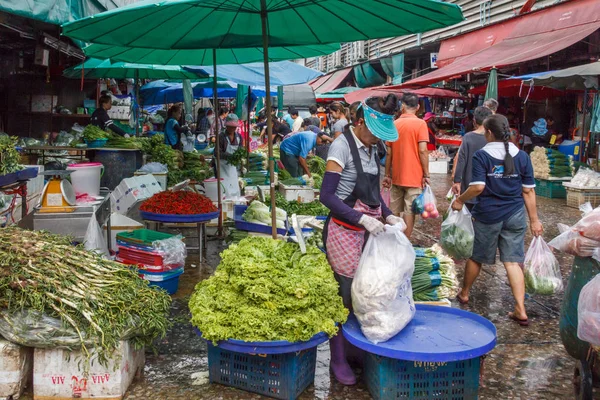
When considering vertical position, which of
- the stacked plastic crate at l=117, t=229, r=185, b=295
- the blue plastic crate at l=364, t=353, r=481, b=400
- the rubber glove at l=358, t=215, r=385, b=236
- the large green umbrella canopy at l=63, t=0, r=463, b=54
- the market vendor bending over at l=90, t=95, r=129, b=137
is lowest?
the blue plastic crate at l=364, t=353, r=481, b=400

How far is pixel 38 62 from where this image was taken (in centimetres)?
969

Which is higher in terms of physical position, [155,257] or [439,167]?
[439,167]

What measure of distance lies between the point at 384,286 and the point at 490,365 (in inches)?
57.0

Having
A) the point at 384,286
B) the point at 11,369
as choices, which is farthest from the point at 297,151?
the point at 11,369

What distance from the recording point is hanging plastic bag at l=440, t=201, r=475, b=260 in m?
6.09

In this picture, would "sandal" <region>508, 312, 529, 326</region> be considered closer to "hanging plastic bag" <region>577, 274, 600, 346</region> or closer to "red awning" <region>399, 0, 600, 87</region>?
"hanging plastic bag" <region>577, 274, 600, 346</region>

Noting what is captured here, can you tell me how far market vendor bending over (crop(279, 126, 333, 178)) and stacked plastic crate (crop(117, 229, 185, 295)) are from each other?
4585 millimetres

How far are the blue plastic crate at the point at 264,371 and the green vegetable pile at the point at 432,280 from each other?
1.31 m

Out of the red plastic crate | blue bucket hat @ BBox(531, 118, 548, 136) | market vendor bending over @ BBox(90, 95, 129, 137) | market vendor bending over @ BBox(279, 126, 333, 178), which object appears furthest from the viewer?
blue bucket hat @ BBox(531, 118, 548, 136)

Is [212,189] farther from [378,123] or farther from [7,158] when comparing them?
[378,123]

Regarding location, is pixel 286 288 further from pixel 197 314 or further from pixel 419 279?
pixel 419 279

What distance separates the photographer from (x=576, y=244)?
4.29 metres

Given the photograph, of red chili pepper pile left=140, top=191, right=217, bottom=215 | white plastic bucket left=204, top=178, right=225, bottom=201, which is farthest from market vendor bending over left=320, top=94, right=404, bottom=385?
white plastic bucket left=204, top=178, right=225, bottom=201

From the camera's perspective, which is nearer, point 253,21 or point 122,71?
point 253,21
